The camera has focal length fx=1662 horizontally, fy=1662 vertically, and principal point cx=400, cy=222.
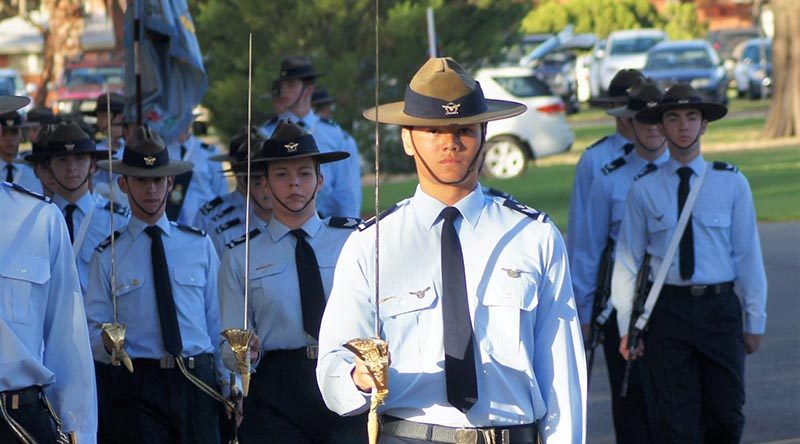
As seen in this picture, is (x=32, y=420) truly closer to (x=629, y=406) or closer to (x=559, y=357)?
(x=559, y=357)

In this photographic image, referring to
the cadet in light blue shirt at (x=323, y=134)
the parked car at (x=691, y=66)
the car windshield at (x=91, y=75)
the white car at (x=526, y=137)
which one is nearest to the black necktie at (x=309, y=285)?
the cadet in light blue shirt at (x=323, y=134)

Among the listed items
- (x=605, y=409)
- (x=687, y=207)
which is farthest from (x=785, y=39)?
(x=687, y=207)

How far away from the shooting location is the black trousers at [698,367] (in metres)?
8.77

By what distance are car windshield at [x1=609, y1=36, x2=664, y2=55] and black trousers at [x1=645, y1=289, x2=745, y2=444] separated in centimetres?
3832

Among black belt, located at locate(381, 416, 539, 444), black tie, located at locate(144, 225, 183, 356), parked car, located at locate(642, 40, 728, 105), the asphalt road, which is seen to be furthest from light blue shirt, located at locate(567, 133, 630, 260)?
parked car, located at locate(642, 40, 728, 105)

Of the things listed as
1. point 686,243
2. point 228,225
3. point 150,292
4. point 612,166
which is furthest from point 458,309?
point 612,166

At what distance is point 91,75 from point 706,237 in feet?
108

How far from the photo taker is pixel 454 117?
17.1 feet

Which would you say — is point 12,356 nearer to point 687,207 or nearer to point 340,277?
point 340,277

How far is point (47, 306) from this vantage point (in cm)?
577

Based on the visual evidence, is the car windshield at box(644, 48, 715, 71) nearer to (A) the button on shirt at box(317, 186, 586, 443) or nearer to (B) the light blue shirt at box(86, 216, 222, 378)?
(B) the light blue shirt at box(86, 216, 222, 378)

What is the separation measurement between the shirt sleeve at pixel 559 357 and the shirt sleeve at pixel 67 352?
1.63 m

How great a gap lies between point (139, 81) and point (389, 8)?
481 inches

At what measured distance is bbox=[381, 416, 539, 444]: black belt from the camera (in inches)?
200
